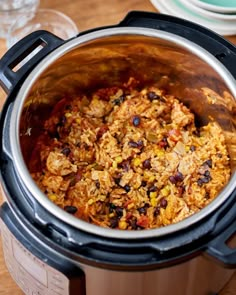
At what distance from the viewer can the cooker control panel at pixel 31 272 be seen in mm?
960

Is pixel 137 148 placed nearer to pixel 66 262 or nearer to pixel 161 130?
pixel 161 130

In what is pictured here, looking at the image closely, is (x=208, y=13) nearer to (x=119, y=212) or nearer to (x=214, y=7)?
(x=214, y=7)

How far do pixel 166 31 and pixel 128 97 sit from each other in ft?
0.55

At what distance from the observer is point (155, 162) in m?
1.15

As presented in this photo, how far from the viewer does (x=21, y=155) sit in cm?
95

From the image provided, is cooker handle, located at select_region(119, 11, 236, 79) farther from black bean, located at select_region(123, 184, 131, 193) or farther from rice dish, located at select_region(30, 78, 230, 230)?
black bean, located at select_region(123, 184, 131, 193)

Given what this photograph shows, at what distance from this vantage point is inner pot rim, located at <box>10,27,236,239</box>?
2.92 ft

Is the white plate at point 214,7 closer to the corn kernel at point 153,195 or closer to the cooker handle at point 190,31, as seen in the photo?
the cooker handle at point 190,31

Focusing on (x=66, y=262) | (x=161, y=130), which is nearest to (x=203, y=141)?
(x=161, y=130)

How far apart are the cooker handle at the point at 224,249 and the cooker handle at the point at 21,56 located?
39 centimetres

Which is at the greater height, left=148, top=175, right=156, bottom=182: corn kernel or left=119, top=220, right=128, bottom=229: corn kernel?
left=148, top=175, right=156, bottom=182: corn kernel

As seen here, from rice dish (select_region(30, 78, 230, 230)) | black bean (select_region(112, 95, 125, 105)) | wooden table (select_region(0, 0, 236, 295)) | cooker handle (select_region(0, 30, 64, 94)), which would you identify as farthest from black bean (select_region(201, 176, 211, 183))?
wooden table (select_region(0, 0, 236, 295))

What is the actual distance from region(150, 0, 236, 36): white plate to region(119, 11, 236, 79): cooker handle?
0.27 meters

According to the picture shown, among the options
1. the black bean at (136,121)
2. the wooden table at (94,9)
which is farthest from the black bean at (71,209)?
the wooden table at (94,9)
